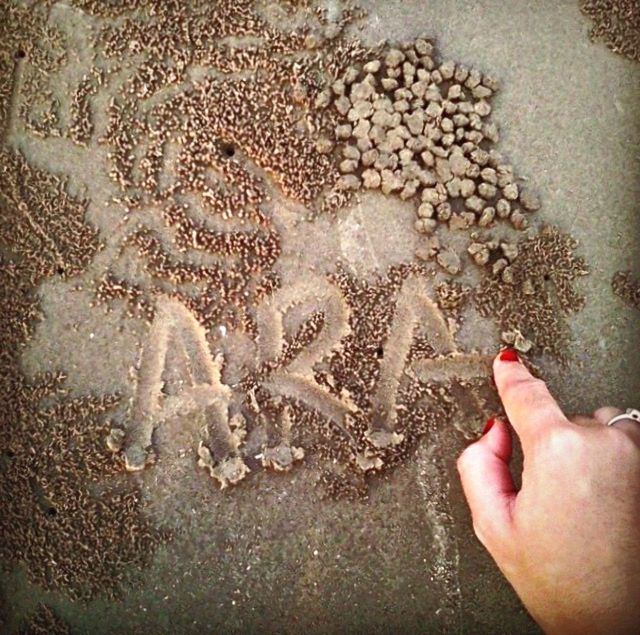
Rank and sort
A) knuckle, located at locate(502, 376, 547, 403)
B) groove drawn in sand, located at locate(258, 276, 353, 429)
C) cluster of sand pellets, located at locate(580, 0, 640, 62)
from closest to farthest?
knuckle, located at locate(502, 376, 547, 403) → groove drawn in sand, located at locate(258, 276, 353, 429) → cluster of sand pellets, located at locate(580, 0, 640, 62)

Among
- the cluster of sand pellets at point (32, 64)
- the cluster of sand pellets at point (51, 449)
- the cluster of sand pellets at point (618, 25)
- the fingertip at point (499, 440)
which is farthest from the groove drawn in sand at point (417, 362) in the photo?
the cluster of sand pellets at point (32, 64)

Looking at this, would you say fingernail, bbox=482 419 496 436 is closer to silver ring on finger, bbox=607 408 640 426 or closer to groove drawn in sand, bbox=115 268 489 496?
groove drawn in sand, bbox=115 268 489 496

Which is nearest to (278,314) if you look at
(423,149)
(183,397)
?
(183,397)

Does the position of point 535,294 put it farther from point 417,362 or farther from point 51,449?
point 51,449

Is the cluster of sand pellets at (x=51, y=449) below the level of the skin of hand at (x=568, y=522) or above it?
below

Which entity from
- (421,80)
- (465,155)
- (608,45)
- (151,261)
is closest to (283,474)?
(151,261)

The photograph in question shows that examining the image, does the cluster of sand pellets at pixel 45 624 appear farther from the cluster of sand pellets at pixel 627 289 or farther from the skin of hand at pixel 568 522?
the cluster of sand pellets at pixel 627 289

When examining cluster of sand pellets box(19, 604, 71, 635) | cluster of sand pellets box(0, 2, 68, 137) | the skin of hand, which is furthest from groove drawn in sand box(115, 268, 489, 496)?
cluster of sand pellets box(0, 2, 68, 137)
